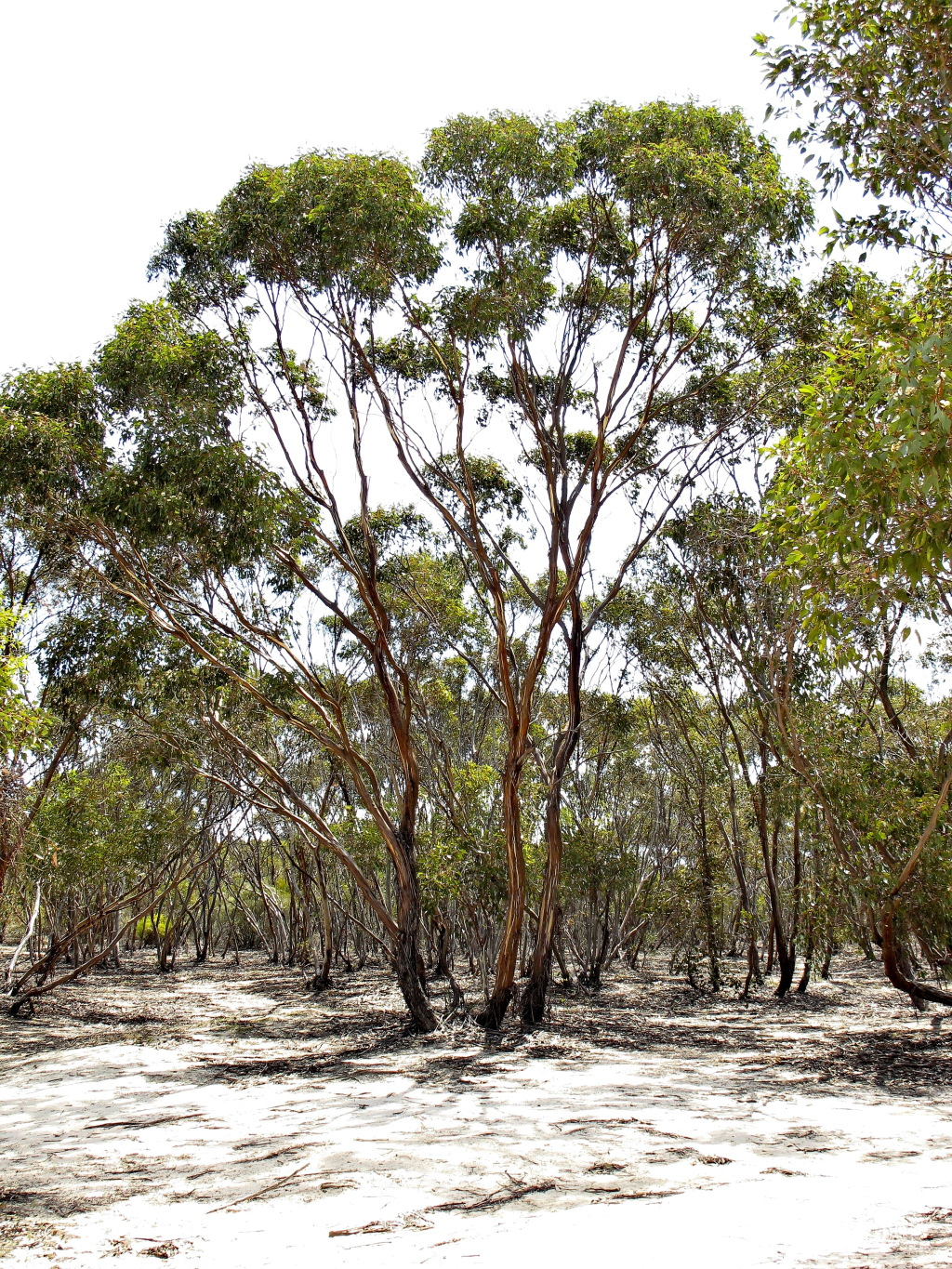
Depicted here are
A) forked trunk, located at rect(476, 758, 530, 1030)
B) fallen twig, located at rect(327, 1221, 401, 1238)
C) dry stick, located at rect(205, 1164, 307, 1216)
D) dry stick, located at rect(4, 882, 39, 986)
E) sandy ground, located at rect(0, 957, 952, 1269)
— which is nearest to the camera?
sandy ground, located at rect(0, 957, 952, 1269)

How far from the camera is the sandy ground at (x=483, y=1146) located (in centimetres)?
378

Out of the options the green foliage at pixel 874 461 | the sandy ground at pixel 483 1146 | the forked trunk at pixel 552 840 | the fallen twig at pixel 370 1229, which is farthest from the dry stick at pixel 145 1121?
the green foliage at pixel 874 461

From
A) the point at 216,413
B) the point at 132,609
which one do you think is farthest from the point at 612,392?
the point at 132,609

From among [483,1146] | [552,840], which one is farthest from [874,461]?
[552,840]

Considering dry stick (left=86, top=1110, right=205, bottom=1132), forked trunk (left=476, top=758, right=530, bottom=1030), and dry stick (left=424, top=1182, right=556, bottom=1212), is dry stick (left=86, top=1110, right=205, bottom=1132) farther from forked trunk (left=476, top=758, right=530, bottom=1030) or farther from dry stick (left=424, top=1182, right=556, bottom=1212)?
forked trunk (left=476, top=758, right=530, bottom=1030)

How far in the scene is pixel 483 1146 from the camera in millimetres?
5602

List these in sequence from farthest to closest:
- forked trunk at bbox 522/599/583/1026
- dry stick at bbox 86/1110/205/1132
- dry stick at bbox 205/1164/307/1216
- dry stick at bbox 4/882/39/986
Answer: dry stick at bbox 4/882/39/986 < forked trunk at bbox 522/599/583/1026 < dry stick at bbox 86/1110/205/1132 < dry stick at bbox 205/1164/307/1216

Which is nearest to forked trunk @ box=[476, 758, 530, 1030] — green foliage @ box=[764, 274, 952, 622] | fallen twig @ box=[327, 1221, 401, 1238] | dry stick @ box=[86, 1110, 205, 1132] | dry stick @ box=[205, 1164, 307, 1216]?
dry stick @ box=[86, 1110, 205, 1132]

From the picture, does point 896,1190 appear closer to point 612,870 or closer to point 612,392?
point 612,392

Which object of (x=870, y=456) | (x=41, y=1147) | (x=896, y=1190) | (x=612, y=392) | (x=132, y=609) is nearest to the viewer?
(x=870, y=456)

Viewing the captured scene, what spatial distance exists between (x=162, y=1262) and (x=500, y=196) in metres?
9.59

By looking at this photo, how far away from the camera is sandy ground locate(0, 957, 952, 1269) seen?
12.4ft

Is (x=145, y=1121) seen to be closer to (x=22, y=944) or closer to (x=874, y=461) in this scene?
(x=874, y=461)

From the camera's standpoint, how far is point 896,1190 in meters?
4.32
